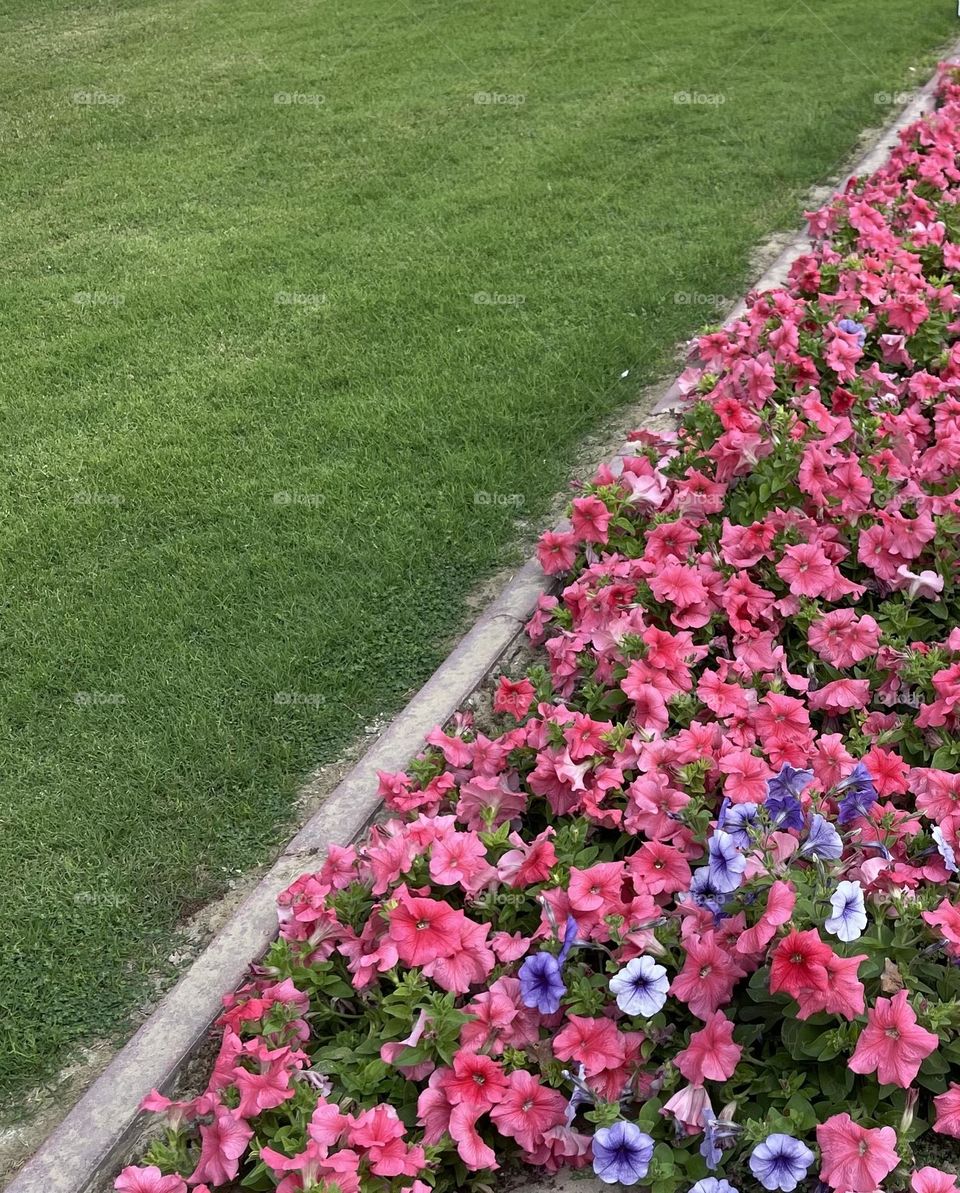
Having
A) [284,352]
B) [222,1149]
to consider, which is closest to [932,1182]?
[222,1149]

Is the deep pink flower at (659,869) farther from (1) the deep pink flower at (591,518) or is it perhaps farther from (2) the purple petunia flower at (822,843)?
(1) the deep pink flower at (591,518)

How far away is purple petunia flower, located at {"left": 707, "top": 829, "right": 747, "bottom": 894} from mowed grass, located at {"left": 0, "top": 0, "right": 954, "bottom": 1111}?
4.01 feet

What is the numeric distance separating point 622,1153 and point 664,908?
1.73 ft

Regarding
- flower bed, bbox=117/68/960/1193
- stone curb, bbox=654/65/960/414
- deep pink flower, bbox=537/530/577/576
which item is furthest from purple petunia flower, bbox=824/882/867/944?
stone curb, bbox=654/65/960/414

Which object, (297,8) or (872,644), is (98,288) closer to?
(872,644)

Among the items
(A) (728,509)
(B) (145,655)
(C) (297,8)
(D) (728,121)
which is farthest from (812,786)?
(C) (297,8)

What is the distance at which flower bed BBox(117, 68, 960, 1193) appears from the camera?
6.39ft

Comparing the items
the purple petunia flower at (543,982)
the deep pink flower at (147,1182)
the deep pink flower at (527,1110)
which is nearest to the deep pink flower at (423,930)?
the purple petunia flower at (543,982)

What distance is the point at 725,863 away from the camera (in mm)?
2125

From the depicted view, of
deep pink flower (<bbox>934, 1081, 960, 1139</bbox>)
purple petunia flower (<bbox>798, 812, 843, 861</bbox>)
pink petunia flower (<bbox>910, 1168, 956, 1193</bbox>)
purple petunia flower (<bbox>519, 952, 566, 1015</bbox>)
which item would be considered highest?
purple petunia flower (<bbox>798, 812, 843, 861</bbox>)

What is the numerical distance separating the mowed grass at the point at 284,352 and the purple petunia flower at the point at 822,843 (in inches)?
53.7

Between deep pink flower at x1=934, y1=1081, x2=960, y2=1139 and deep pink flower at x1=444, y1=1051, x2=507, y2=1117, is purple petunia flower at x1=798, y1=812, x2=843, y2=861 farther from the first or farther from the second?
deep pink flower at x1=444, y1=1051, x2=507, y2=1117

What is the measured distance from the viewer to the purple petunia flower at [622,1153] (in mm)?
1898

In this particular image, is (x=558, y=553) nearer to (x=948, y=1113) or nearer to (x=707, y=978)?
(x=707, y=978)
